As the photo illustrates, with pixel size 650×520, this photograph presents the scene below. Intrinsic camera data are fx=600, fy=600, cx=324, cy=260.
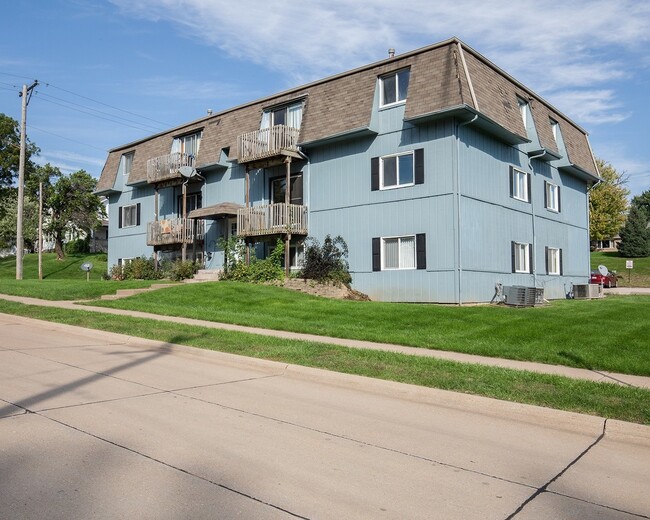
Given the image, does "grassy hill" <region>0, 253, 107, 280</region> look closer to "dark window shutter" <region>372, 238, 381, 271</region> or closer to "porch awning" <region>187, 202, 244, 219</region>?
"porch awning" <region>187, 202, 244, 219</region>

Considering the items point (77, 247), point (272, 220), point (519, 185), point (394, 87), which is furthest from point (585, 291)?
point (77, 247)

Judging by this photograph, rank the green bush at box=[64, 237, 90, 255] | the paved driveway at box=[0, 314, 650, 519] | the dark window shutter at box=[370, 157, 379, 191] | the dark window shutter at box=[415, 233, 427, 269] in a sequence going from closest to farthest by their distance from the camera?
1. the paved driveway at box=[0, 314, 650, 519]
2. the dark window shutter at box=[415, 233, 427, 269]
3. the dark window shutter at box=[370, 157, 379, 191]
4. the green bush at box=[64, 237, 90, 255]

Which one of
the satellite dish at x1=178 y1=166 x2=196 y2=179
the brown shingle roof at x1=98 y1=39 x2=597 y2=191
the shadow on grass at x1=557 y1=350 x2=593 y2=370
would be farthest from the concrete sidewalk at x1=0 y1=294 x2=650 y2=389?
the satellite dish at x1=178 y1=166 x2=196 y2=179

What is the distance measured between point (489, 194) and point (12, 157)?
52.9m

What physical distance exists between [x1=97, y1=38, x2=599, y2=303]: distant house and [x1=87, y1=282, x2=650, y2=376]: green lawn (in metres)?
3.65

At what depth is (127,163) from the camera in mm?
34062

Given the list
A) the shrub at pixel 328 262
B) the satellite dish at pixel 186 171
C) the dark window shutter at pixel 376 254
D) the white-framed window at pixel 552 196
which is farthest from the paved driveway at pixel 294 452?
the white-framed window at pixel 552 196

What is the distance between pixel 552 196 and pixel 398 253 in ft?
31.2

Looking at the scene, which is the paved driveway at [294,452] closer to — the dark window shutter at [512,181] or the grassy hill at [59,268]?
the dark window shutter at [512,181]

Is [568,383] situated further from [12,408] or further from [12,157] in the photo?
[12,157]

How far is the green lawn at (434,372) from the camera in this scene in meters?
6.95

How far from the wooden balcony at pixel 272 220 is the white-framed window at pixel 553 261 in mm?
10573

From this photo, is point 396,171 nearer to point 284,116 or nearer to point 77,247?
point 284,116

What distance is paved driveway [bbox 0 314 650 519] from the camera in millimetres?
4102
